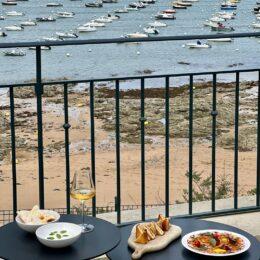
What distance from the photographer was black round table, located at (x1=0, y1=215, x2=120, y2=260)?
3.03 metres

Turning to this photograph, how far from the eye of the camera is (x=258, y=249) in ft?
10.4

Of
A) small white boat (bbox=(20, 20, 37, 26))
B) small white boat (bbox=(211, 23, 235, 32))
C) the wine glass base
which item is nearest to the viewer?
the wine glass base

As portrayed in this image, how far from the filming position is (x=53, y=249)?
308 centimetres

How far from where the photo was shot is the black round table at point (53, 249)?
119 inches

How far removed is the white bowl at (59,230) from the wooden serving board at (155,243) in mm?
243

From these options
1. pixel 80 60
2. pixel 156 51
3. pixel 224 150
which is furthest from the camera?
pixel 156 51

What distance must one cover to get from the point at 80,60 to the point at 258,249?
119 feet

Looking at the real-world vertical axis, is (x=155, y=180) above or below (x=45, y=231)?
below

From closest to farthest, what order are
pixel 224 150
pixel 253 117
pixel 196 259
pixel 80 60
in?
pixel 196 259 < pixel 224 150 < pixel 253 117 < pixel 80 60

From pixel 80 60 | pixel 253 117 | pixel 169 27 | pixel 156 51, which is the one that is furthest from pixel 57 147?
pixel 169 27

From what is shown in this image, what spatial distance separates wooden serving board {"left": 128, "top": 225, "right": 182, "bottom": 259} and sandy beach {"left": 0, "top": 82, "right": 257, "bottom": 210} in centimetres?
1148

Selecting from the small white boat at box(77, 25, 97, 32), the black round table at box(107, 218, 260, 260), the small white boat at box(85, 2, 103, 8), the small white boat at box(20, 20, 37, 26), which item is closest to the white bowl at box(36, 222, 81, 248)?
the black round table at box(107, 218, 260, 260)

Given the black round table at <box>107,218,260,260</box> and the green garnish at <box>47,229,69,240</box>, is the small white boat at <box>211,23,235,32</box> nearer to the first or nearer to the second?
the black round table at <box>107,218,260,260</box>

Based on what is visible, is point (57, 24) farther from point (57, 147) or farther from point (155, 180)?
point (155, 180)
